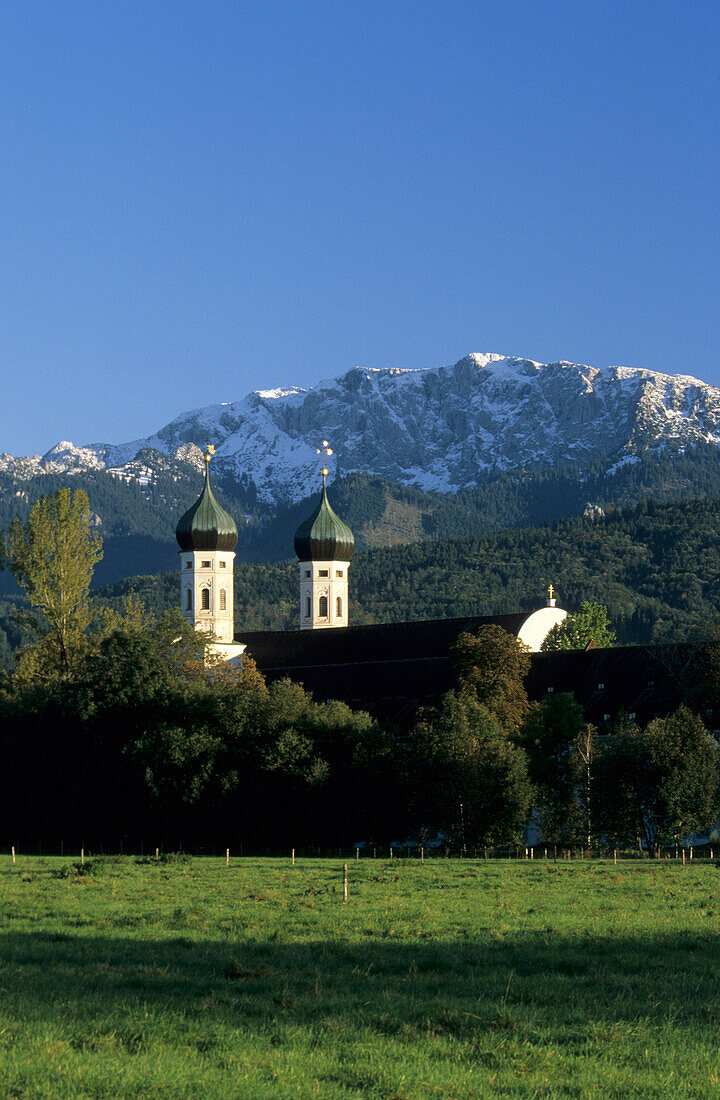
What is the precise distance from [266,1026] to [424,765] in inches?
1707

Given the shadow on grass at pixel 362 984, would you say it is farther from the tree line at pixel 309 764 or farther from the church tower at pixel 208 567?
the church tower at pixel 208 567

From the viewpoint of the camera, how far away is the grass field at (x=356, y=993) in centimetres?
1602

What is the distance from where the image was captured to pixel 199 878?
41594 millimetres

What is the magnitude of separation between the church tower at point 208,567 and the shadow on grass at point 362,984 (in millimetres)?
80270

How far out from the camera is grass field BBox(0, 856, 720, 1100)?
52.5 ft

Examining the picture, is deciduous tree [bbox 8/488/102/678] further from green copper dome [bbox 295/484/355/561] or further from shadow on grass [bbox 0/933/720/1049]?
shadow on grass [bbox 0/933/720/1049]

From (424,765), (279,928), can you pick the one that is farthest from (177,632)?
(279,928)

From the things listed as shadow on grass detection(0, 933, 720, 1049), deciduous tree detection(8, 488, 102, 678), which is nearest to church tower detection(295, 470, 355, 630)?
deciduous tree detection(8, 488, 102, 678)

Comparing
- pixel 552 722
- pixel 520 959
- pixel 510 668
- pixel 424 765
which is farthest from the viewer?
pixel 510 668

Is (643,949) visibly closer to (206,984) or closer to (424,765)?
(206,984)

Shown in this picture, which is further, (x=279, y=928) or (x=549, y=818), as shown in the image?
(x=549, y=818)

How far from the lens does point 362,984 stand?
22156 mm

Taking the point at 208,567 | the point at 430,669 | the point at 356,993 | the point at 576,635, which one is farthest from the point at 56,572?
the point at 356,993

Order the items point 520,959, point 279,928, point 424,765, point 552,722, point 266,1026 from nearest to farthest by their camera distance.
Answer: point 266,1026 → point 520,959 → point 279,928 → point 424,765 → point 552,722
